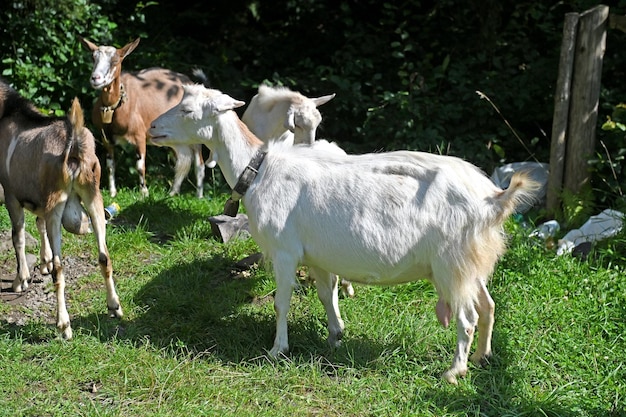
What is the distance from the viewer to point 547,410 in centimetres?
428

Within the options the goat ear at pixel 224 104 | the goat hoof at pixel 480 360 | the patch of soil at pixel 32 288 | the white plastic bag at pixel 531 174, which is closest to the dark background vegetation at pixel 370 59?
the white plastic bag at pixel 531 174

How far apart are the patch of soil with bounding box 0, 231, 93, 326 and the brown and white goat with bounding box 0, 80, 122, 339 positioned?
1.67 ft

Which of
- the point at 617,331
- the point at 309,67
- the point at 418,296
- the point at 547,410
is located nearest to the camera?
the point at 547,410

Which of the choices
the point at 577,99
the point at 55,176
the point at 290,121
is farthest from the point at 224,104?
the point at 577,99

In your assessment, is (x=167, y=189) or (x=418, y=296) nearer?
(x=418, y=296)

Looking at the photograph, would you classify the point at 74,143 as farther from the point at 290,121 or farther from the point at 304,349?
the point at 290,121

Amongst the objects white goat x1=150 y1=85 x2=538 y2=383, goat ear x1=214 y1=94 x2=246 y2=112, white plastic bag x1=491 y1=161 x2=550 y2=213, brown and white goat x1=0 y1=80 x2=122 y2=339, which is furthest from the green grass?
white plastic bag x1=491 y1=161 x2=550 y2=213

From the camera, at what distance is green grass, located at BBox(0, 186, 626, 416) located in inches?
172

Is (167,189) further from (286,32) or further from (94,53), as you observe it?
(286,32)

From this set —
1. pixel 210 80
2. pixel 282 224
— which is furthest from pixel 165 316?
pixel 210 80

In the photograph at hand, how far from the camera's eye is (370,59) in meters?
9.55

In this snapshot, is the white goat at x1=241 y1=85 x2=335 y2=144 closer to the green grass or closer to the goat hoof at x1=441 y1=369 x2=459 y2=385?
the green grass

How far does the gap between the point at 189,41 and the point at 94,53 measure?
2.30 m

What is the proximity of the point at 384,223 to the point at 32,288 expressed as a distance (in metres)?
Answer: 2.85
